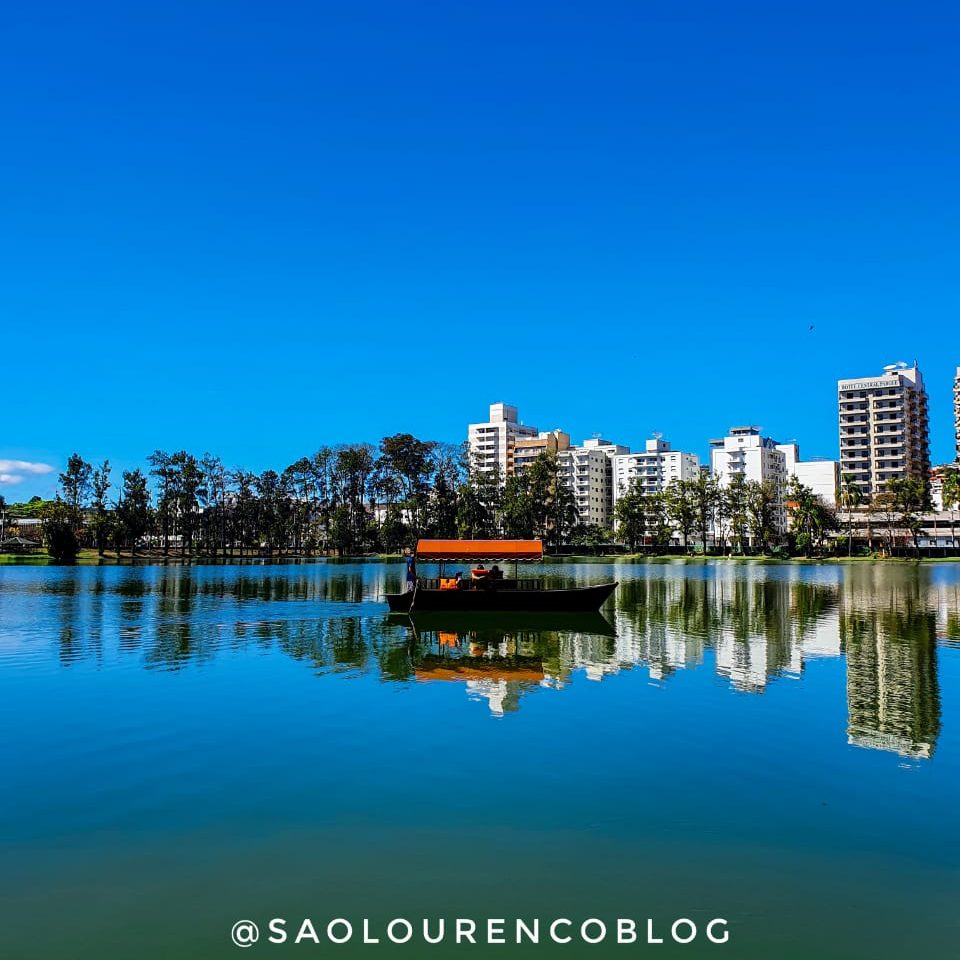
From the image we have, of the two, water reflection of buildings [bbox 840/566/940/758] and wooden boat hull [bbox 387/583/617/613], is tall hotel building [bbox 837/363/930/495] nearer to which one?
water reflection of buildings [bbox 840/566/940/758]

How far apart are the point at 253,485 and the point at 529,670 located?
405 feet

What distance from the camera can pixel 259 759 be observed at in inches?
571

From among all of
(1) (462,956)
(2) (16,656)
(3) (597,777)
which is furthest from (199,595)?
(1) (462,956)

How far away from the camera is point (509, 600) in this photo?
38938 millimetres

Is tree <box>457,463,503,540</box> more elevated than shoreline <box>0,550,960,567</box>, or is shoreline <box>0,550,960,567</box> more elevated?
tree <box>457,463,503,540</box>

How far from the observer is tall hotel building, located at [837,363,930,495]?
554 ft

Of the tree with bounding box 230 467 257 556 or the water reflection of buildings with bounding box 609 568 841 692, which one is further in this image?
the tree with bounding box 230 467 257 556

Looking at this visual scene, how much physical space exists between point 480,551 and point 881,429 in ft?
507

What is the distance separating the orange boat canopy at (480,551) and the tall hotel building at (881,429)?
14646cm

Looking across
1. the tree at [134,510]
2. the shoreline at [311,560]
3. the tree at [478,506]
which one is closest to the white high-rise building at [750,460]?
the shoreline at [311,560]

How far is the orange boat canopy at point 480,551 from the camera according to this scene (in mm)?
40531

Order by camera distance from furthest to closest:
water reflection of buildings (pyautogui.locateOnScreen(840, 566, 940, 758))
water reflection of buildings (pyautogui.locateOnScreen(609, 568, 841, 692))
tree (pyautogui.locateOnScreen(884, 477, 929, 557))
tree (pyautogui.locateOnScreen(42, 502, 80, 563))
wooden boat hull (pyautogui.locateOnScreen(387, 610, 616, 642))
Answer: tree (pyautogui.locateOnScreen(884, 477, 929, 557)), tree (pyautogui.locateOnScreen(42, 502, 80, 563)), wooden boat hull (pyautogui.locateOnScreen(387, 610, 616, 642)), water reflection of buildings (pyautogui.locateOnScreen(609, 568, 841, 692)), water reflection of buildings (pyautogui.locateOnScreen(840, 566, 940, 758))

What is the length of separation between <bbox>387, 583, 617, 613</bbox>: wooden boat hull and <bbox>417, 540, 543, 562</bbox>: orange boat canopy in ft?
6.87

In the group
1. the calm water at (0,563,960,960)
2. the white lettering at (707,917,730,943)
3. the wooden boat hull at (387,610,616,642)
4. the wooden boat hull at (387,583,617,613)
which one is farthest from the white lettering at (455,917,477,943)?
the wooden boat hull at (387,583,617,613)
